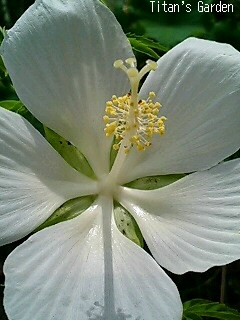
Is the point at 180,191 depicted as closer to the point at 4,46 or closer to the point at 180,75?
the point at 180,75

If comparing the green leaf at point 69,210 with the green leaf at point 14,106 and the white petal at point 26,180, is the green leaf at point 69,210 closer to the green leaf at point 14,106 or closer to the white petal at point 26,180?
the white petal at point 26,180

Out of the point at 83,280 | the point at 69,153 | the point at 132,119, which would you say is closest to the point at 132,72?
the point at 132,119

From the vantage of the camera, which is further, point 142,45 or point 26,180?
point 142,45

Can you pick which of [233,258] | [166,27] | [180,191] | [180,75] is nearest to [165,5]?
[166,27]

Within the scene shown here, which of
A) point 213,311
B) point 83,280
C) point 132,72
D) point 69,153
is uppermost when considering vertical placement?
point 132,72

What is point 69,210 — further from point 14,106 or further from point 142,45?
point 142,45

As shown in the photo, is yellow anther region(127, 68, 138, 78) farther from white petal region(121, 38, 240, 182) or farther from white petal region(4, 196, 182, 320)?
white petal region(4, 196, 182, 320)
